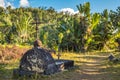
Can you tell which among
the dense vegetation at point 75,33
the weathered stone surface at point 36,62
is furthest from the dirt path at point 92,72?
the dense vegetation at point 75,33

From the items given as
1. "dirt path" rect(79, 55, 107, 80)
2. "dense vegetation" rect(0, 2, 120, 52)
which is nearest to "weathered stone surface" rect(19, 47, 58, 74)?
"dirt path" rect(79, 55, 107, 80)

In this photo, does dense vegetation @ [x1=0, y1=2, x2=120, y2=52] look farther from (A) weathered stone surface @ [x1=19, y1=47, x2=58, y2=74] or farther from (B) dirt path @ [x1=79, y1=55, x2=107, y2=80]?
(A) weathered stone surface @ [x1=19, y1=47, x2=58, y2=74]

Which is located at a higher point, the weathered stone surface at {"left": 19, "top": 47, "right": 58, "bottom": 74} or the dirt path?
the weathered stone surface at {"left": 19, "top": 47, "right": 58, "bottom": 74}

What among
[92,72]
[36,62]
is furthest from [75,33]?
[36,62]

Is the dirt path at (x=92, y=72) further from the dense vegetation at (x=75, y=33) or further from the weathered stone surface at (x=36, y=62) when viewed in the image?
the dense vegetation at (x=75, y=33)

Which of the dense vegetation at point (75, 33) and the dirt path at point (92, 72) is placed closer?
the dirt path at point (92, 72)

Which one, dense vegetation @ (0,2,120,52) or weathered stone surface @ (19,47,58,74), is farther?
dense vegetation @ (0,2,120,52)

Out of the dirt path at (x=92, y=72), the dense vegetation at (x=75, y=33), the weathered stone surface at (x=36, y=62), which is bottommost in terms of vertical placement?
the dirt path at (x=92, y=72)

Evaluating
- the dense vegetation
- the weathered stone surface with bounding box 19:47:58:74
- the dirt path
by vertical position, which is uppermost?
the dense vegetation

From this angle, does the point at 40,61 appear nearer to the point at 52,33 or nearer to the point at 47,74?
the point at 47,74

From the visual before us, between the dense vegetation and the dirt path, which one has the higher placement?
the dense vegetation

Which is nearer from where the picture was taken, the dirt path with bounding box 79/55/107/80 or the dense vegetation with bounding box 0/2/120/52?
the dirt path with bounding box 79/55/107/80

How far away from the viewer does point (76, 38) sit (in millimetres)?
33812

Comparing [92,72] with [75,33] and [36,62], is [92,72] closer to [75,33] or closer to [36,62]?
[36,62]
